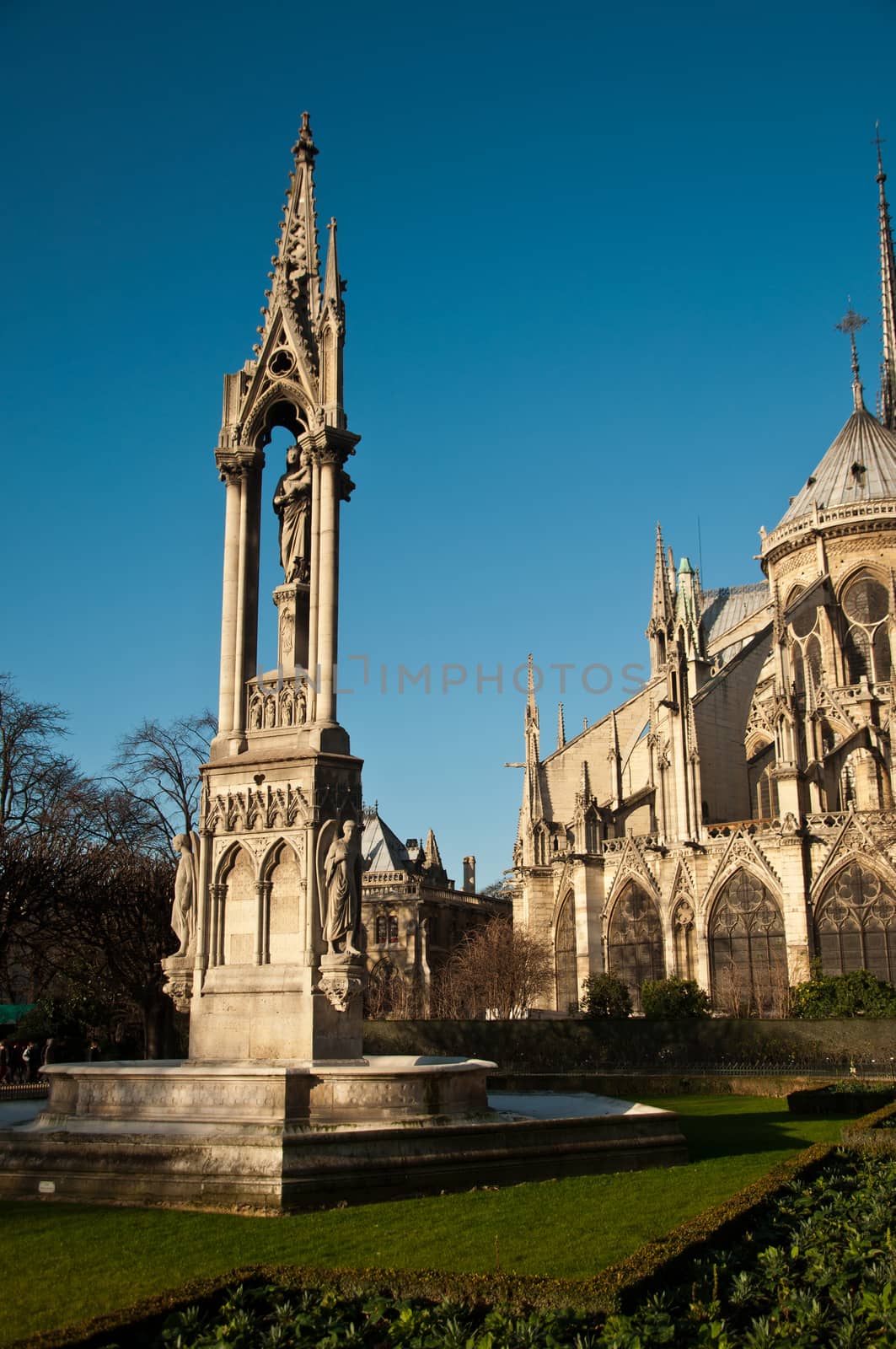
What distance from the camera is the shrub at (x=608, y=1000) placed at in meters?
43.8

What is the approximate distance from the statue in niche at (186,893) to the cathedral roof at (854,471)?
4886cm

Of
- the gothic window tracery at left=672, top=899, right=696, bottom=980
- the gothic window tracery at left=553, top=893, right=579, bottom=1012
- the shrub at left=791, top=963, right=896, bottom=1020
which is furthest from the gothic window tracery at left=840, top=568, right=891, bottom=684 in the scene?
the shrub at left=791, top=963, right=896, bottom=1020

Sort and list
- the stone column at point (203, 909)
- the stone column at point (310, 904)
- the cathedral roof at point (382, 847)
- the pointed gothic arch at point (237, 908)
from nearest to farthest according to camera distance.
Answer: the stone column at point (310, 904)
the pointed gothic arch at point (237, 908)
the stone column at point (203, 909)
the cathedral roof at point (382, 847)

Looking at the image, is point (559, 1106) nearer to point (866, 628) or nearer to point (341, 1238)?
point (341, 1238)

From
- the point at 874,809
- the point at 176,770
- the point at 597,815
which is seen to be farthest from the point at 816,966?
the point at 176,770

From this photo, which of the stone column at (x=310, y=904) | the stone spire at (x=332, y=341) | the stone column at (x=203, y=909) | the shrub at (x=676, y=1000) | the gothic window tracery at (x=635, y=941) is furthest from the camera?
the gothic window tracery at (x=635, y=941)

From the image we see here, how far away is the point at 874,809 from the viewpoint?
148 ft

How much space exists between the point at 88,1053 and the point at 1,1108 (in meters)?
17.0

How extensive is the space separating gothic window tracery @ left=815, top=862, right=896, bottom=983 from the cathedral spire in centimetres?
3959

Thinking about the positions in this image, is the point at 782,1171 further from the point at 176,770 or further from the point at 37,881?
the point at 176,770

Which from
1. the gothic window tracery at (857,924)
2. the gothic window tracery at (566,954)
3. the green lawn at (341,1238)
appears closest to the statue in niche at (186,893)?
the green lawn at (341,1238)

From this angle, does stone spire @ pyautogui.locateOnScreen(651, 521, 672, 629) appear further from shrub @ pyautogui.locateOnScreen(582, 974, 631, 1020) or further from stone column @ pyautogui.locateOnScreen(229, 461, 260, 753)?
stone column @ pyautogui.locateOnScreen(229, 461, 260, 753)

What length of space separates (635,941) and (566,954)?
4.08 metres

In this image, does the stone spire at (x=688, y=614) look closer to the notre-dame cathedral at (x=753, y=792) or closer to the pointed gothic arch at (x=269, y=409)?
the notre-dame cathedral at (x=753, y=792)
